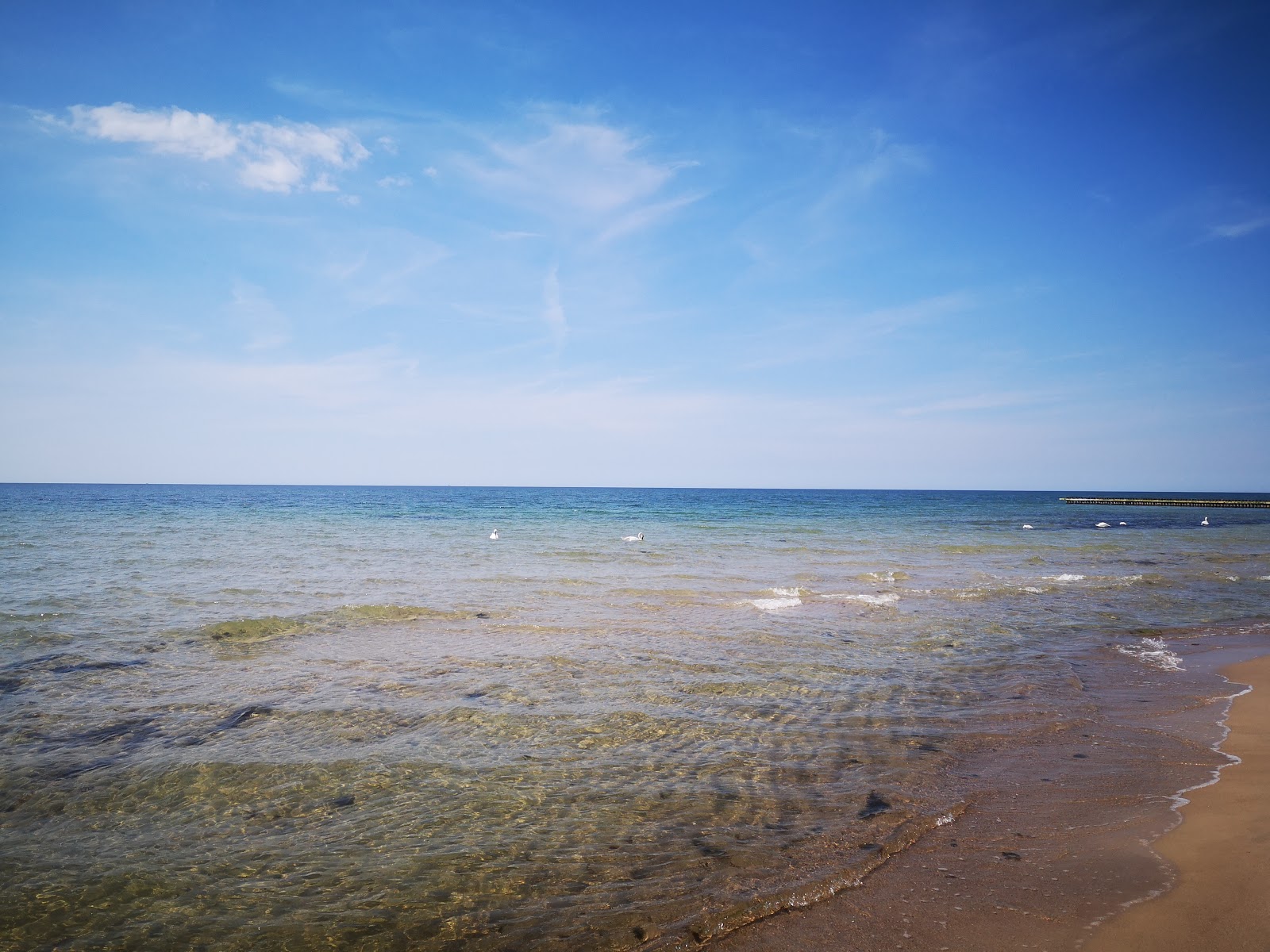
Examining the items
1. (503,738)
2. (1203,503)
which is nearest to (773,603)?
(503,738)

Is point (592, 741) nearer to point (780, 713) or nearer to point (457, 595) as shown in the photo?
point (780, 713)

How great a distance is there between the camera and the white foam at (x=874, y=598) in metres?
16.0

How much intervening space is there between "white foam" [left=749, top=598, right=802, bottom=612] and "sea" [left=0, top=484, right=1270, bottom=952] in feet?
0.71

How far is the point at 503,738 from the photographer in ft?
22.4

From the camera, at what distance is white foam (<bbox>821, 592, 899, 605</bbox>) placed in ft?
52.5

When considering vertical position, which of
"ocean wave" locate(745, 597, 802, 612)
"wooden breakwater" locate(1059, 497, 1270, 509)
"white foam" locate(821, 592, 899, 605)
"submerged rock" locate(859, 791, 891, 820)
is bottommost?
"ocean wave" locate(745, 597, 802, 612)

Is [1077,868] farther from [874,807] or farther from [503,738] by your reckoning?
[503,738]

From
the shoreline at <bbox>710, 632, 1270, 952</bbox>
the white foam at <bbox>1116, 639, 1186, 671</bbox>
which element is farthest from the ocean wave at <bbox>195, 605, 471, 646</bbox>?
the white foam at <bbox>1116, 639, 1186, 671</bbox>

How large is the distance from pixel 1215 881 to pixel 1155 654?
8497 mm

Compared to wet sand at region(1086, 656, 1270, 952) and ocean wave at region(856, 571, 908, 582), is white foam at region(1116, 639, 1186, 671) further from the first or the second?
ocean wave at region(856, 571, 908, 582)

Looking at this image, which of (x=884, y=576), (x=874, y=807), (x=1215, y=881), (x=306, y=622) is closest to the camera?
(x=1215, y=881)

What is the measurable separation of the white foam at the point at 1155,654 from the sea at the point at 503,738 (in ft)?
0.35

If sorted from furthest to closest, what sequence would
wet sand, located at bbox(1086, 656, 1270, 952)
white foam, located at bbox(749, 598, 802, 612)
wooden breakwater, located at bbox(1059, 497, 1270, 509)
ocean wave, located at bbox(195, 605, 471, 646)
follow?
wooden breakwater, located at bbox(1059, 497, 1270, 509) → white foam, located at bbox(749, 598, 802, 612) → ocean wave, located at bbox(195, 605, 471, 646) → wet sand, located at bbox(1086, 656, 1270, 952)

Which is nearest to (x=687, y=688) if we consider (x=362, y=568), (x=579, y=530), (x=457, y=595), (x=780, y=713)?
(x=780, y=713)
